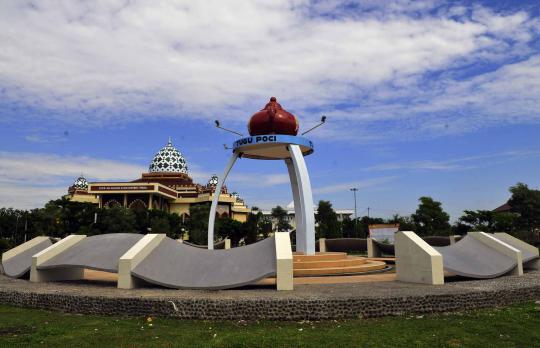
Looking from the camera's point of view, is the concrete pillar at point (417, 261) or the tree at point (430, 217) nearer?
the concrete pillar at point (417, 261)

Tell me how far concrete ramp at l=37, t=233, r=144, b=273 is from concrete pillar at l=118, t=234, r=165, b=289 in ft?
1.62

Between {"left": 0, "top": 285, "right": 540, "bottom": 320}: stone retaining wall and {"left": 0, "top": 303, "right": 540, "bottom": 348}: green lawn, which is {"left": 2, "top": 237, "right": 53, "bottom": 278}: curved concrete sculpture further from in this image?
{"left": 0, "top": 285, "right": 540, "bottom": 320}: stone retaining wall

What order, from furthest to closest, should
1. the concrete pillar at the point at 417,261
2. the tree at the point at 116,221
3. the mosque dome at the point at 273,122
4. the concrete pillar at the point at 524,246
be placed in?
the tree at the point at 116,221 → the mosque dome at the point at 273,122 → the concrete pillar at the point at 524,246 → the concrete pillar at the point at 417,261

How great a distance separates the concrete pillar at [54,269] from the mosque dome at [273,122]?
1011 centimetres

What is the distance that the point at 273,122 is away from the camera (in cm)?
2200

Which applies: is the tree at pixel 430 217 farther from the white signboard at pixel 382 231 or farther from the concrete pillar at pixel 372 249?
the concrete pillar at pixel 372 249

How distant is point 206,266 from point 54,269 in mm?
6766

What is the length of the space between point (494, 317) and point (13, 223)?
48575 mm

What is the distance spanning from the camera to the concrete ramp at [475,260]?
48.4ft

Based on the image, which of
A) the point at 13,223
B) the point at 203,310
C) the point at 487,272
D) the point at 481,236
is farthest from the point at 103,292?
the point at 13,223

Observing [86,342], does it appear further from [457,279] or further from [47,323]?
[457,279]

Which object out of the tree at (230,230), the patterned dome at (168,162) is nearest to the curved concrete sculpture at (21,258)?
the tree at (230,230)

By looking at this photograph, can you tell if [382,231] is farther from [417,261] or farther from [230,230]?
[417,261]

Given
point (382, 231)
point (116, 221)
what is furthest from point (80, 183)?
point (382, 231)
